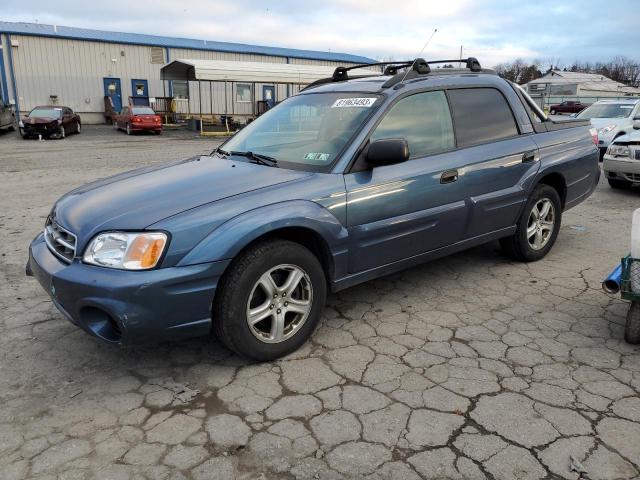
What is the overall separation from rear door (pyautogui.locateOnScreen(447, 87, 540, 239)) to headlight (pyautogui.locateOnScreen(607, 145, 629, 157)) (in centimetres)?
500

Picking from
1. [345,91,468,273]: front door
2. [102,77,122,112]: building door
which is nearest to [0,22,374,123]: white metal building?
[102,77,122,112]: building door

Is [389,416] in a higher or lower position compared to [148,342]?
lower

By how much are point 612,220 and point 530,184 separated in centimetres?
308

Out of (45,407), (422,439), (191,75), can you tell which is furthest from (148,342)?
(191,75)

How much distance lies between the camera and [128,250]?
272 cm

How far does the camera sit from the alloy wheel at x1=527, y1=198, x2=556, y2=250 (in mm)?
4852

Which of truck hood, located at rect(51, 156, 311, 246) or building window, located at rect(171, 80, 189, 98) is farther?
building window, located at rect(171, 80, 189, 98)

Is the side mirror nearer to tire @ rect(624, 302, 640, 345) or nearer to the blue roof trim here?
tire @ rect(624, 302, 640, 345)

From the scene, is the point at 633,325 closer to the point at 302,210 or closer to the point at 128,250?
the point at 302,210

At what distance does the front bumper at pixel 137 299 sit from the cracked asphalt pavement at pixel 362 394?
1.31 feet

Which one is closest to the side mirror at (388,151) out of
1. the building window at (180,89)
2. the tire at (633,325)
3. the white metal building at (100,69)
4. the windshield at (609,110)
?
the tire at (633,325)

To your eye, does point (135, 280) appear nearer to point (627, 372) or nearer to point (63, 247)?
point (63, 247)

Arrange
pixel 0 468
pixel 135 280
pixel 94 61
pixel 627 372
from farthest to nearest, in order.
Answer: pixel 94 61
pixel 627 372
pixel 135 280
pixel 0 468

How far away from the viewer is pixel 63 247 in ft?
10.1
